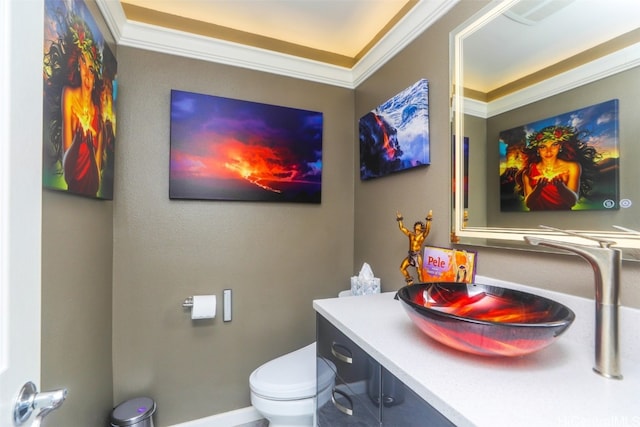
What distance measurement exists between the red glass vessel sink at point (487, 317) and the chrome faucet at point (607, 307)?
2.8 inches

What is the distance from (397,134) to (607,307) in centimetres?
119

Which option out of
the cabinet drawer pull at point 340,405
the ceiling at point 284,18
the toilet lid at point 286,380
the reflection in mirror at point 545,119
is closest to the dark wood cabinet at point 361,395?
the cabinet drawer pull at point 340,405

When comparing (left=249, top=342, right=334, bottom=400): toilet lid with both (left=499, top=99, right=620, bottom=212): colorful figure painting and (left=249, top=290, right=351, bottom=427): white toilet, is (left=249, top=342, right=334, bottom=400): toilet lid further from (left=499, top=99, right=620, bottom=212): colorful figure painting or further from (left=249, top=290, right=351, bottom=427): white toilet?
(left=499, top=99, right=620, bottom=212): colorful figure painting

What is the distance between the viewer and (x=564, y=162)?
0.92m

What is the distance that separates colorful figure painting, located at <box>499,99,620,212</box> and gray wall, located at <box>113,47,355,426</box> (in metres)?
1.21

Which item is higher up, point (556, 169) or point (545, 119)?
point (545, 119)

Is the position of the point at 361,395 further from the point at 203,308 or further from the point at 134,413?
the point at 134,413

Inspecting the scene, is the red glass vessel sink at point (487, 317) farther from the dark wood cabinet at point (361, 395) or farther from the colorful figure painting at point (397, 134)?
the colorful figure painting at point (397, 134)

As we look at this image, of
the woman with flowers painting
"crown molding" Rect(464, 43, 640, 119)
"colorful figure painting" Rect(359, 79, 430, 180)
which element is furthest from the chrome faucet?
"colorful figure painting" Rect(359, 79, 430, 180)

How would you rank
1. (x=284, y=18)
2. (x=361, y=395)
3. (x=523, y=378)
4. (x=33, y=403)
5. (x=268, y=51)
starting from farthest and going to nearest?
(x=268, y=51), (x=284, y=18), (x=361, y=395), (x=523, y=378), (x=33, y=403)

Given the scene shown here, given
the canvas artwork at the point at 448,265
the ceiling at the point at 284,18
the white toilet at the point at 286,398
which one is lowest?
the white toilet at the point at 286,398

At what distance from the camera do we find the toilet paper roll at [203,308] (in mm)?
1655

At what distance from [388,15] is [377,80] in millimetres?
356

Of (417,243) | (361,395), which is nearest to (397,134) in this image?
(417,243)
